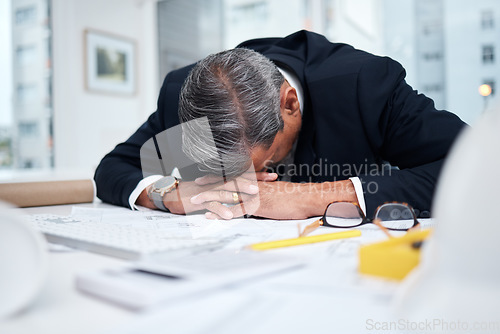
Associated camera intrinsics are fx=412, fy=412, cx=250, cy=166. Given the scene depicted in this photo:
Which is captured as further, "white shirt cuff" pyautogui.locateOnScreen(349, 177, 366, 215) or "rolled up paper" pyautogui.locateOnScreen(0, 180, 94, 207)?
"rolled up paper" pyautogui.locateOnScreen(0, 180, 94, 207)

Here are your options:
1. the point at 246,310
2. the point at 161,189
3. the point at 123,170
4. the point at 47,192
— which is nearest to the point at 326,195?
the point at 161,189

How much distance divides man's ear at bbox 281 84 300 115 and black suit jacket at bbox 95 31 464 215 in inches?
1.8

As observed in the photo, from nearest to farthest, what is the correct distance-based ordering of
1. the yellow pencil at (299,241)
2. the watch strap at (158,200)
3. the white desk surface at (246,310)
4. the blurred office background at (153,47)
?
the white desk surface at (246,310), the yellow pencil at (299,241), the watch strap at (158,200), the blurred office background at (153,47)

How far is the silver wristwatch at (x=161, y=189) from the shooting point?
3.43 ft

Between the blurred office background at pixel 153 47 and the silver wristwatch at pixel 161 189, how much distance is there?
7.32 feet

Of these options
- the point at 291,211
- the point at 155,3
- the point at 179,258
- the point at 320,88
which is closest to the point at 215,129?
the point at 291,211

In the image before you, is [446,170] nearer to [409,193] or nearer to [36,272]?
[36,272]

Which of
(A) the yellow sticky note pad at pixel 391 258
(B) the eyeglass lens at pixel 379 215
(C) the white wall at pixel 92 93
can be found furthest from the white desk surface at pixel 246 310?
(C) the white wall at pixel 92 93

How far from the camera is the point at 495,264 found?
37 cm

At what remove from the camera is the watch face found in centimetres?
107

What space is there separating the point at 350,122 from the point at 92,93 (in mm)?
2923

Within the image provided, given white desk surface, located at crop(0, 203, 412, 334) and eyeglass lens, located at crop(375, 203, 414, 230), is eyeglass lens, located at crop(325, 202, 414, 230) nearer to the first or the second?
eyeglass lens, located at crop(375, 203, 414, 230)

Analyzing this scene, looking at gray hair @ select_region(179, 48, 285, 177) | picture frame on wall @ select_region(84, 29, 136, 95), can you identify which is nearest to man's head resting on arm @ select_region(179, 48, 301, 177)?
gray hair @ select_region(179, 48, 285, 177)
